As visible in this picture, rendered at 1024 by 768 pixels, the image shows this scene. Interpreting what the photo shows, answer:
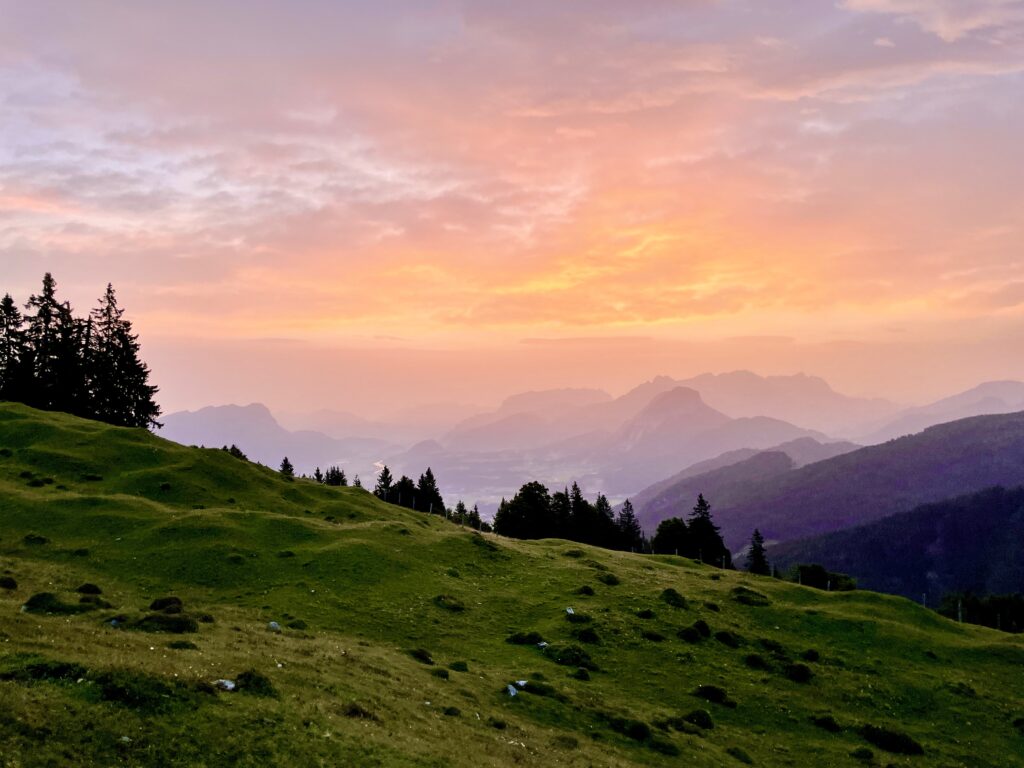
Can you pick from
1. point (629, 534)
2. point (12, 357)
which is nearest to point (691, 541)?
point (629, 534)

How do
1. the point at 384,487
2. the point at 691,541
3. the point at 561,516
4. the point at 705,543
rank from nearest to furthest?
the point at 691,541 < the point at 705,543 < the point at 561,516 < the point at 384,487

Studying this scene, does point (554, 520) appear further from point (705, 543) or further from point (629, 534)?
point (629, 534)

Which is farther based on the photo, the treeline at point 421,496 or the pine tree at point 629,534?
the pine tree at point 629,534

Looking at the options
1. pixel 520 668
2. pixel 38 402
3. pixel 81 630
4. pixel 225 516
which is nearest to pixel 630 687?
pixel 520 668

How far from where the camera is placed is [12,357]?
99688mm

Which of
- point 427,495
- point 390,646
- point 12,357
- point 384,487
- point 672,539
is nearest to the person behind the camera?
point 390,646

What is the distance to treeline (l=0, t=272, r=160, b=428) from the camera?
98.5 m

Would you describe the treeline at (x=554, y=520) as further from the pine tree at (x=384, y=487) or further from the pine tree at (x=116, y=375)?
the pine tree at (x=116, y=375)

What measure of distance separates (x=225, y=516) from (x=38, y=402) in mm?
64491

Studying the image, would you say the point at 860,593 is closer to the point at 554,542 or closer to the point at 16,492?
the point at 554,542

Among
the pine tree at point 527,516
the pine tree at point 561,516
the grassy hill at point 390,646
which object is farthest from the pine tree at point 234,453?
the pine tree at point 561,516

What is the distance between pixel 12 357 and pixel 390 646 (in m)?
96.8

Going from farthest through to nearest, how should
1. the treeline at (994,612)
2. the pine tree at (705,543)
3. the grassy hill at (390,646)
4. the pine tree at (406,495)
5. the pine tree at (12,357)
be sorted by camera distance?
the pine tree at (406,495) < the pine tree at (705,543) < the treeline at (994,612) < the pine tree at (12,357) < the grassy hill at (390,646)

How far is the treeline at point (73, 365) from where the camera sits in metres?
98.5
